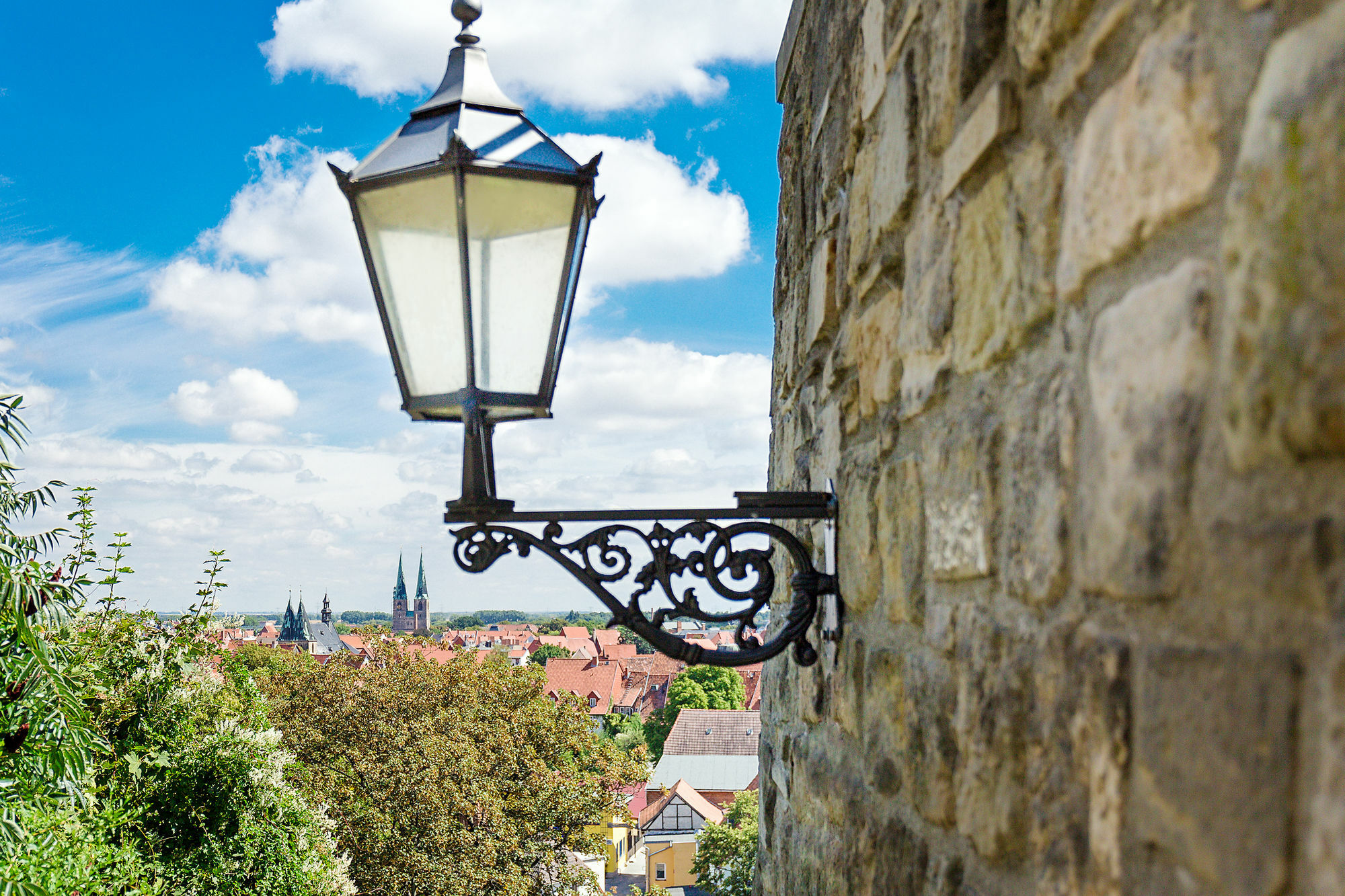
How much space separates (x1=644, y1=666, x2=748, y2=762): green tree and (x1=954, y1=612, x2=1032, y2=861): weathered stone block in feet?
130

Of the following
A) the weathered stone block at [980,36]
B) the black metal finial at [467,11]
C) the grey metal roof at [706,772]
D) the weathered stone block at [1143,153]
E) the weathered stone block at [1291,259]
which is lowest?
the grey metal roof at [706,772]

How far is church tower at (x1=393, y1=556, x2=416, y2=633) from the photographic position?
303ft

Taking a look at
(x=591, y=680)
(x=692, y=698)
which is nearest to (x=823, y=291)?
(x=692, y=698)

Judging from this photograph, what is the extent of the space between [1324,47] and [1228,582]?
0.99 ft

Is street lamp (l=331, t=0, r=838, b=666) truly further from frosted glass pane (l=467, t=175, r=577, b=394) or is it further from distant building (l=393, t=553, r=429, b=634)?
distant building (l=393, t=553, r=429, b=634)

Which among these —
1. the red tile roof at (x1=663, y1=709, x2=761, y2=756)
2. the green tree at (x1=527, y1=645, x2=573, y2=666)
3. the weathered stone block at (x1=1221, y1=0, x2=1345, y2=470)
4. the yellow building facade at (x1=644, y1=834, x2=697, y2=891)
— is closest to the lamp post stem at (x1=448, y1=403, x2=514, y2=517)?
the weathered stone block at (x1=1221, y1=0, x2=1345, y2=470)

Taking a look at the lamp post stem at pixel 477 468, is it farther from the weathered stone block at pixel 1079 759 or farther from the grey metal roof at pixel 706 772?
the grey metal roof at pixel 706 772

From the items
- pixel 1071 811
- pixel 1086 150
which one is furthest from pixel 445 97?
pixel 1071 811

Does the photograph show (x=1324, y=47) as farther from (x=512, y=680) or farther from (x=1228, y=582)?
(x=512, y=680)

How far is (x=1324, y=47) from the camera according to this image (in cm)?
49

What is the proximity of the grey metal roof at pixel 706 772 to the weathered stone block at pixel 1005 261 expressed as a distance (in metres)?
32.2

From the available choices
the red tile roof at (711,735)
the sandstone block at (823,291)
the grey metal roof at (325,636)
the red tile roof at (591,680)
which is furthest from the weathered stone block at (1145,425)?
the grey metal roof at (325,636)

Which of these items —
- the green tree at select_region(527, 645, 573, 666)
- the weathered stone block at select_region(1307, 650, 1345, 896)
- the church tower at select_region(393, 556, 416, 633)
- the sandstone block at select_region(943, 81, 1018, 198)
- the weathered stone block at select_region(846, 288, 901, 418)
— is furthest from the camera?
the church tower at select_region(393, 556, 416, 633)

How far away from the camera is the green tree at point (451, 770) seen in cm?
1181
